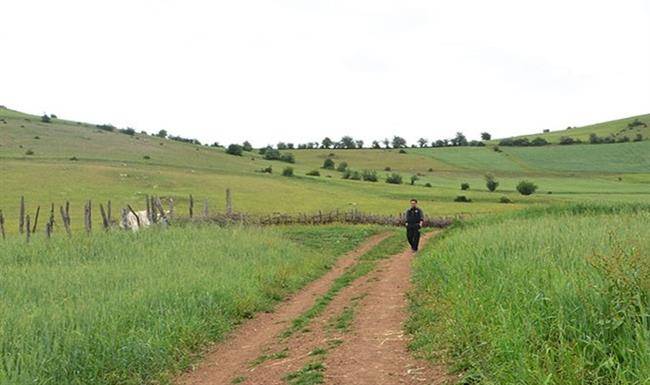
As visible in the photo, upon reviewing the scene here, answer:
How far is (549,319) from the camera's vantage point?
5.97 m

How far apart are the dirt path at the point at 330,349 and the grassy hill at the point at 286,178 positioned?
Answer: 30.9m

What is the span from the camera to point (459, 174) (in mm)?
87438

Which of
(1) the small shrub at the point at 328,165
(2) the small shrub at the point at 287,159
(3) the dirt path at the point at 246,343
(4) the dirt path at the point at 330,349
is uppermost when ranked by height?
(2) the small shrub at the point at 287,159

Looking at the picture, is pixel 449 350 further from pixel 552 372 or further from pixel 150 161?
pixel 150 161

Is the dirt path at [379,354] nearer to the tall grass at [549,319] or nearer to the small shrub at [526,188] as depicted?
the tall grass at [549,319]

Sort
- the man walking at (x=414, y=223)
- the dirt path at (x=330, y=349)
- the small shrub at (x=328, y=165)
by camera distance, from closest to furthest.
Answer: the dirt path at (x=330, y=349) < the man walking at (x=414, y=223) < the small shrub at (x=328, y=165)

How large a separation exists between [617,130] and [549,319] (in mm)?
137978

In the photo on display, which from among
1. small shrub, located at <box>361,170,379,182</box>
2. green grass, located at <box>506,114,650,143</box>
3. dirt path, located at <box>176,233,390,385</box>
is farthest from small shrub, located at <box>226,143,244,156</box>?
dirt path, located at <box>176,233,390,385</box>

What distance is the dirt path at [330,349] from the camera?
716cm

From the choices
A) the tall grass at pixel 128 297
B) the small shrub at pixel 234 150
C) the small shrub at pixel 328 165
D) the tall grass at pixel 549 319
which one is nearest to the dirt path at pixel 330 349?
the tall grass at pixel 549 319

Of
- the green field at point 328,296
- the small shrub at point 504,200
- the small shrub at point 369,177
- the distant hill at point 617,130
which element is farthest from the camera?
the distant hill at point 617,130

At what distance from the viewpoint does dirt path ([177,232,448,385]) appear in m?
7.16

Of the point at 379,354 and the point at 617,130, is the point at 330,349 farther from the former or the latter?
the point at 617,130

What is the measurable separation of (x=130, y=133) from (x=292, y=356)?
101 meters
